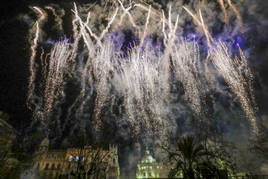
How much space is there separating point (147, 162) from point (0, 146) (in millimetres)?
72516

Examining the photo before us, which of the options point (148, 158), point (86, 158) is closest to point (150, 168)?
point (148, 158)

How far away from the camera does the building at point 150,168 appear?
3241 inches

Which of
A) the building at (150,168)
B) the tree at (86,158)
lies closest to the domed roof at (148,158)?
the building at (150,168)

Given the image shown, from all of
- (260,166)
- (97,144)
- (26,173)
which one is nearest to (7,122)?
(26,173)

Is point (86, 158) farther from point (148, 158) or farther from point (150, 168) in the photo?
point (148, 158)

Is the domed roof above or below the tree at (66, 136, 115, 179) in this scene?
below

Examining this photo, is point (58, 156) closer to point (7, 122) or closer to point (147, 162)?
point (7, 122)

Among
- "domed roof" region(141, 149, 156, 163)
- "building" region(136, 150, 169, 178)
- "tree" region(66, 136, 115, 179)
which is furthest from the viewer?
"domed roof" region(141, 149, 156, 163)

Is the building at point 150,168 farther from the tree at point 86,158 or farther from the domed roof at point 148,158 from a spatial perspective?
the tree at point 86,158

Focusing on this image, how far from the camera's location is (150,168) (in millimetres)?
86312

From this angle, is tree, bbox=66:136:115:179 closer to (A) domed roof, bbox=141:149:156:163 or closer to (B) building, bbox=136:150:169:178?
(B) building, bbox=136:150:169:178

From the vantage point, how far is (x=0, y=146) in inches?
1272

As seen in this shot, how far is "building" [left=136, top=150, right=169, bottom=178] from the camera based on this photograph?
82312 mm

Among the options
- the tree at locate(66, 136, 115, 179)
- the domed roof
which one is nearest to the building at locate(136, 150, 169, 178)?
the domed roof
